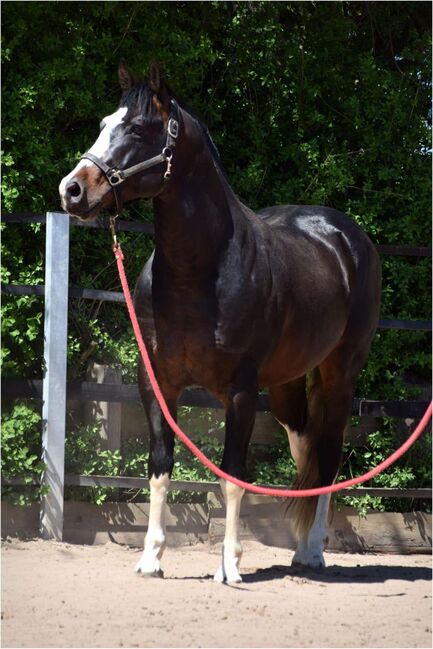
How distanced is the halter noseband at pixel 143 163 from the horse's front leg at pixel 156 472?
2.91 feet

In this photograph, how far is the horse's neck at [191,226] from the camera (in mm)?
4535

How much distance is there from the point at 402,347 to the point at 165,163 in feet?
9.85

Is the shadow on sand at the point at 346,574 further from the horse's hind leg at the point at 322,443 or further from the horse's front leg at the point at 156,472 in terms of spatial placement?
the horse's front leg at the point at 156,472

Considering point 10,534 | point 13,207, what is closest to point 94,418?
point 10,534

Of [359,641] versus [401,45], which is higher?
[401,45]

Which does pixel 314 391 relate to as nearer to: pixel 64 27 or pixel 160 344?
pixel 160 344

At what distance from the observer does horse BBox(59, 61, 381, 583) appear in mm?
4348

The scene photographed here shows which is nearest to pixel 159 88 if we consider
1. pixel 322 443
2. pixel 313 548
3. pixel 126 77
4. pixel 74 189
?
pixel 126 77

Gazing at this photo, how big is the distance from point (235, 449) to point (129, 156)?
135 centimetres

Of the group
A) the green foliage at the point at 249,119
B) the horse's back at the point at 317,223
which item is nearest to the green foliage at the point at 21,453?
the green foliage at the point at 249,119

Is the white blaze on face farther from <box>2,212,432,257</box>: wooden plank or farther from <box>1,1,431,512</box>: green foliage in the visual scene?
<box>1,1,431,512</box>: green foliage

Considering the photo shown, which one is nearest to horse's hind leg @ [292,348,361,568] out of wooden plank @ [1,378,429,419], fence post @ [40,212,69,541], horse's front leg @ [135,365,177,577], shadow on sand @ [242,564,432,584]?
shadow on sand @ [242,564,432,584]

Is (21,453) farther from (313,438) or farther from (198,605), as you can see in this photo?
(198,605)

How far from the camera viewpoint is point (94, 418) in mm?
6070
